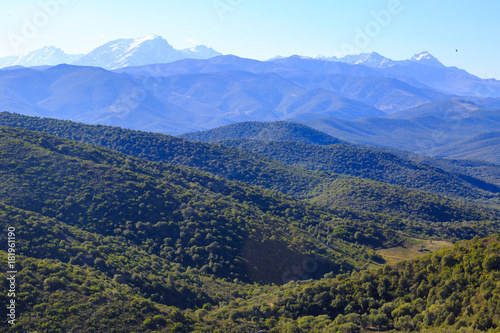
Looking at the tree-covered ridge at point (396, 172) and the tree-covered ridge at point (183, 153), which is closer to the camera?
the tree-covered ridge at point (183, 153)

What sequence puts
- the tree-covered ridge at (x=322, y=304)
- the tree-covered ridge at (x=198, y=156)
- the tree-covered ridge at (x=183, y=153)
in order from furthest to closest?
1. the tree-covered ridge at (x=183, y=153)
2. the tree-covered ridge at (x=198, y=156)
3. the tree-covered ridge at (x=322, y=304)

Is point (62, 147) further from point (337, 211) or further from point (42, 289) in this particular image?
point (337, 211)

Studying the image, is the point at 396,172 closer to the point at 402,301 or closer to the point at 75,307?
the point at 402,301

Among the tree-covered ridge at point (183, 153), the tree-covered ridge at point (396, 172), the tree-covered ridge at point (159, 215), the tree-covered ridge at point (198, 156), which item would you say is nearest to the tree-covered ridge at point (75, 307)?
the tree-covered ridge at point (159, 215)

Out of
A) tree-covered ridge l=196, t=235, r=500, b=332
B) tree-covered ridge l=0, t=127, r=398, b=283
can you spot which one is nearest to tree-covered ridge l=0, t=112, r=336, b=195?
tree-covered ridge l=0, t=127, r=398, b=283

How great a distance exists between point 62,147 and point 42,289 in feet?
162

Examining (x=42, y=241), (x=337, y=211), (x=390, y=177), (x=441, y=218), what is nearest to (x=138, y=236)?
(x=42, y=241)

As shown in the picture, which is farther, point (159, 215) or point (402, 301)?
point (159, 215)

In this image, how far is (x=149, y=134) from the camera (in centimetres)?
14638

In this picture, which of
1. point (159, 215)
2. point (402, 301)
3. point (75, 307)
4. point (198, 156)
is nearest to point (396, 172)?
point (198, 156)

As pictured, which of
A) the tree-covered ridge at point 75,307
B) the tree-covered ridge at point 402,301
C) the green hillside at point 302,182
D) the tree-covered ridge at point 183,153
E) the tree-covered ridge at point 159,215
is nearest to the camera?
the tree-covered ridge at point 402,301

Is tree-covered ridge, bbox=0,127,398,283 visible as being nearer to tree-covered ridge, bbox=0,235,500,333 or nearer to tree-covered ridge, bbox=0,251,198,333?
tree-covered ridge, bbox=0,235,500,333

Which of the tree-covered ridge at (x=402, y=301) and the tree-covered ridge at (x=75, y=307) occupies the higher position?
the tree-covered ridge at (x=402, y=301)

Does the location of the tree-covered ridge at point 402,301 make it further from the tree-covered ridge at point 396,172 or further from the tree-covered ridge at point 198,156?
the tree-covered ridge at point 396,172
